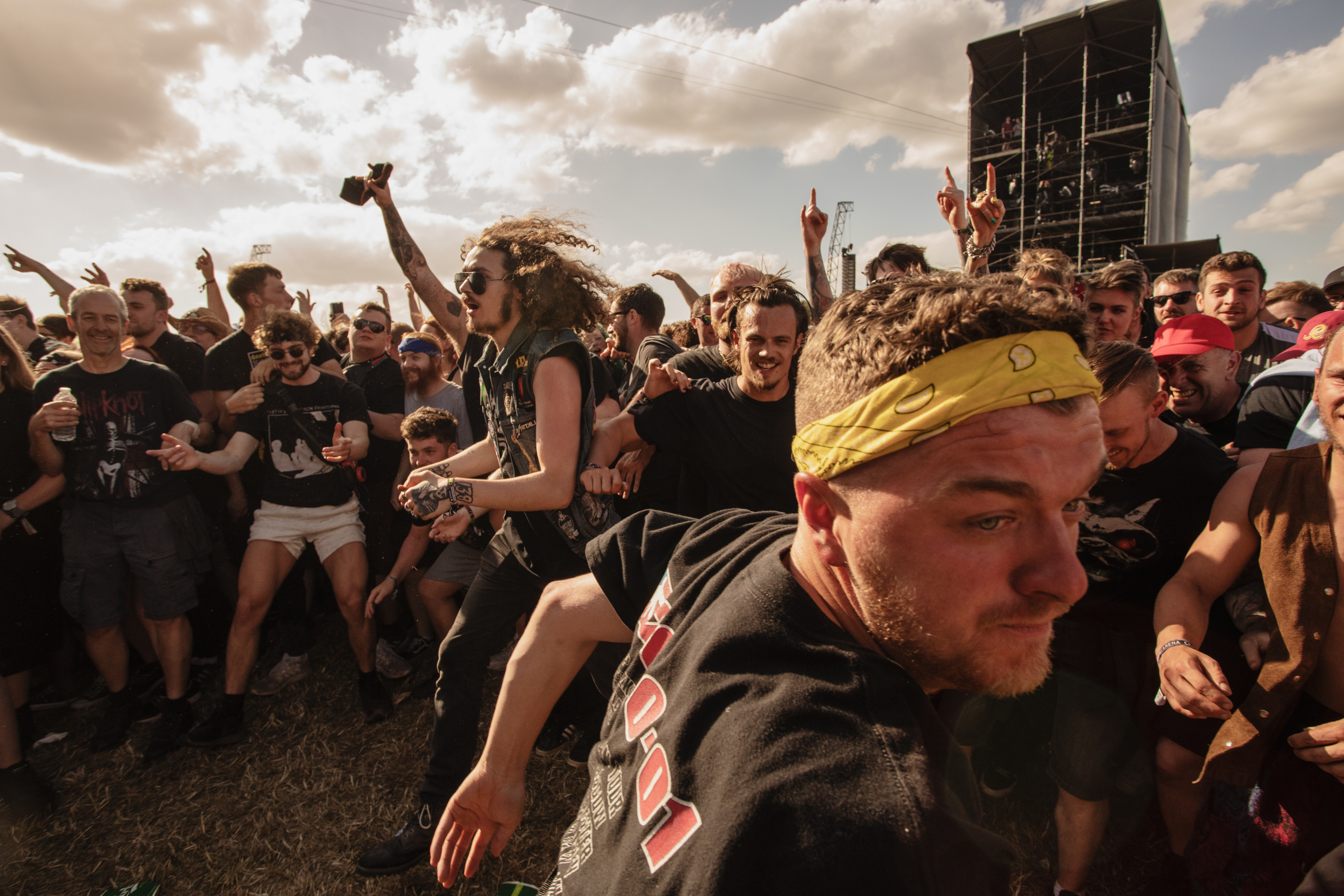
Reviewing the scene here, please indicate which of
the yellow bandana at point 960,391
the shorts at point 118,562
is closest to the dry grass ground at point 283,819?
the shorts at point 118,562

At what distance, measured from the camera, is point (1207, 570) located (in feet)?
6.40

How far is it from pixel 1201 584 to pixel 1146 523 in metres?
0.27

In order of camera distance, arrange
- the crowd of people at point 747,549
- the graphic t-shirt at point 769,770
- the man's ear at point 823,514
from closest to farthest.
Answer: the graphic t-shirt at point 769,770 < the crowd of people at point 747,549 < the man's ear at point 823,514

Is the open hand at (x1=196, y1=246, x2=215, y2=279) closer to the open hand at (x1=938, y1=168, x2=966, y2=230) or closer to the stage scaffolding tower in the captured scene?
the open hand at (x1=938, y1=168, x2=966, y2=230)

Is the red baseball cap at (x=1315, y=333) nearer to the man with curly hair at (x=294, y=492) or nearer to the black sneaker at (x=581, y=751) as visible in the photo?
the black sneaker at (x=581, y=751)

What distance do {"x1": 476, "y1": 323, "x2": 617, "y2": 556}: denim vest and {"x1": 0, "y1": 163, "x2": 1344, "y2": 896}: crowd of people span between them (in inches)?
0.8

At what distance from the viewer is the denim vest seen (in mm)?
2551

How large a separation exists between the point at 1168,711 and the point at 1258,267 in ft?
11.3

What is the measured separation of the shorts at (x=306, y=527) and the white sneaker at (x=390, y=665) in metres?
0.83

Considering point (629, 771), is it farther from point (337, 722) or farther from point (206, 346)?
point (206, 346)

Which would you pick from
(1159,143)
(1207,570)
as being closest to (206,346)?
(1207,570)

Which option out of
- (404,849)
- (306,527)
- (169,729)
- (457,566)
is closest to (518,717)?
(404,849)

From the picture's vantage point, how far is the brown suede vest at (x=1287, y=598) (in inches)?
67.4

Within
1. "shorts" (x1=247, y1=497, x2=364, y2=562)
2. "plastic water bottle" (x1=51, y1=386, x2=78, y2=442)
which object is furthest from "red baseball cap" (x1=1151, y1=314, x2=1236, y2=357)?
"plastic water bottle" (x1=51, y1=386, x2=78, y2=442)
